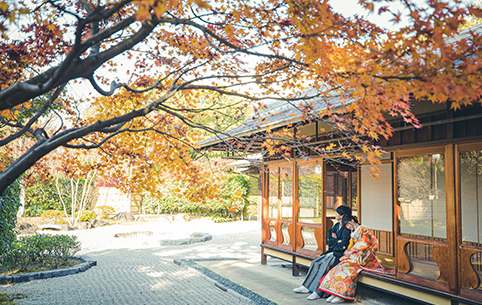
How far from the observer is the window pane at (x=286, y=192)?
28.9 ft

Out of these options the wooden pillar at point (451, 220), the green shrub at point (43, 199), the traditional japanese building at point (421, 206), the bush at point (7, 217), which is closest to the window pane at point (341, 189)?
the traditional japanese building at point (421, 206)

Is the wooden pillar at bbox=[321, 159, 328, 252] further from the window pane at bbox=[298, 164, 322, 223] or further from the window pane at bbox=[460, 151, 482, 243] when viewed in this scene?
the window pane at bbox=[460, 151, 482, 243]

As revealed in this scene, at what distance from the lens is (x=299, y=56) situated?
438 cm

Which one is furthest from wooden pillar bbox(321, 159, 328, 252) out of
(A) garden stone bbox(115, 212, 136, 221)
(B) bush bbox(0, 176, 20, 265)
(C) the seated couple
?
(A) garden stone bbox(115, 212, 136, 221)

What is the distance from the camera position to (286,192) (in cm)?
900

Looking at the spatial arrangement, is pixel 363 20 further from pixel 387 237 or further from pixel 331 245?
pixel 387 237

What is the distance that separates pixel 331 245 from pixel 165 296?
9.77 ft

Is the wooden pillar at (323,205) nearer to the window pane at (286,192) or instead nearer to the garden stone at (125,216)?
the window pane at (286,192)

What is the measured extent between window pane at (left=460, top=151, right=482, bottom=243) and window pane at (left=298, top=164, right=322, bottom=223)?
9.53 feet

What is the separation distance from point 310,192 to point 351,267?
2.33 metres

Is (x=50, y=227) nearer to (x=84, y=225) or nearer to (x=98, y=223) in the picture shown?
(x=84, y=225)

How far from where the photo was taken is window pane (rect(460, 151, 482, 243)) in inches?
202

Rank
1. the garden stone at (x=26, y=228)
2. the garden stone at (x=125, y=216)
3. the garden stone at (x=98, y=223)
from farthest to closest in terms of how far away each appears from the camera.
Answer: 1. the garden stone at (x=125, y=216)
2. the garden stone at (x=98, y=223)
3. the garden stone at (x=26, y=228)

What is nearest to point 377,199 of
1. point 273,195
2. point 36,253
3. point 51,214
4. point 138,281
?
point 273,195
